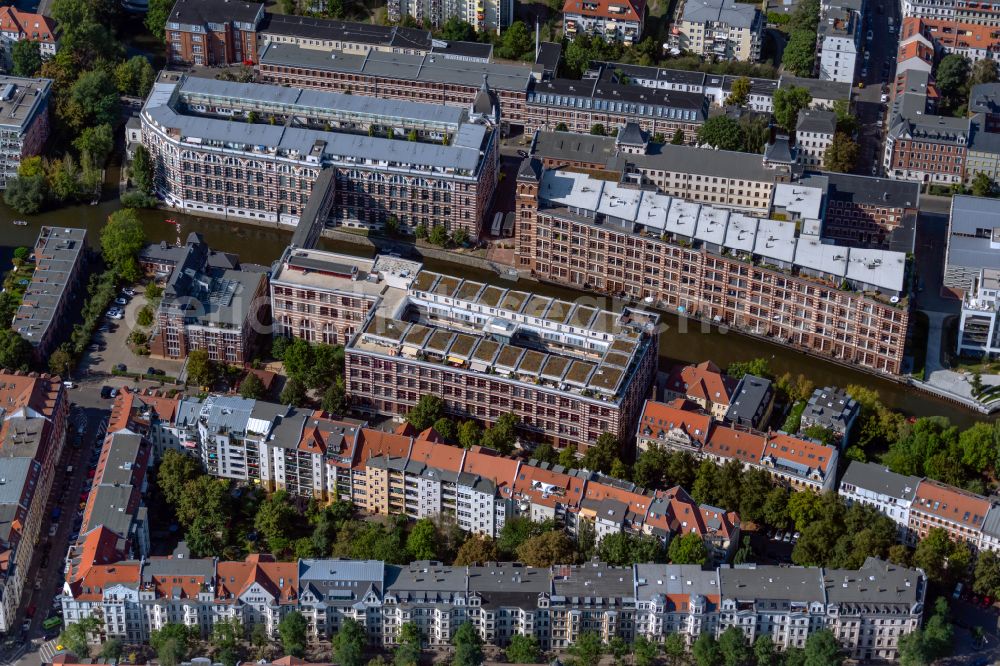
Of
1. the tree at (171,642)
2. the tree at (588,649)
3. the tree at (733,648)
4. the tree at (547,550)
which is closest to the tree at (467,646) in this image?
the tree at (588,649)

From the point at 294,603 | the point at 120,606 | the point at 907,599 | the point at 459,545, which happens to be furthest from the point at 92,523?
the point at 907,599

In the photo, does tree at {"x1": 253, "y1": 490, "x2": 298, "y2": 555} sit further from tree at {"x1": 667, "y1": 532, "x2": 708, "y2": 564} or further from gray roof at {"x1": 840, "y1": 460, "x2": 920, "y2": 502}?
gray roof at {"x1": 840, "y1": 460, "x2": 920, "y2": 502}

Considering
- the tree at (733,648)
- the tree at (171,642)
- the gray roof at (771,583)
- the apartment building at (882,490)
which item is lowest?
the tree at (171,642)

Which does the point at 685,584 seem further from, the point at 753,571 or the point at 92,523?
the point at 92,523

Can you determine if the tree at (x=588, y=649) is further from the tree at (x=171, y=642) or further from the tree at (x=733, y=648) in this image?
the tree at (x=171, y=642)

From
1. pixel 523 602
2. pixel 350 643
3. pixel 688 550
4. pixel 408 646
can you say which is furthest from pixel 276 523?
pixel 688 550

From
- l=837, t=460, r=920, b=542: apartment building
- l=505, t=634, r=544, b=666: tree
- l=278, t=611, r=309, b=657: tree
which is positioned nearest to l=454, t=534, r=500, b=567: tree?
l=505, t=634, r=544, b=666: tree
